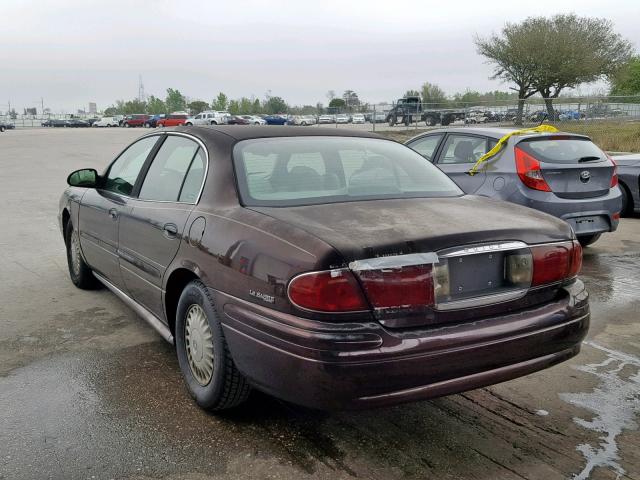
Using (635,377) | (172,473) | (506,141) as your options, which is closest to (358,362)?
(172,473)

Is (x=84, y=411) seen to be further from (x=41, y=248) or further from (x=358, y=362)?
(x=41, y=248)

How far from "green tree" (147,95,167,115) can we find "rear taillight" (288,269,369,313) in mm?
125743

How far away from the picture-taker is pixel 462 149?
7.47 meters

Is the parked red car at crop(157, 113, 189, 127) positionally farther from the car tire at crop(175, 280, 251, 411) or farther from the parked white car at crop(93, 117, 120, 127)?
the car tire at crop(175, 280, 251, 411)

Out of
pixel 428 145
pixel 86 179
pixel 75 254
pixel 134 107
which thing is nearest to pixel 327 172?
pixel 86 179

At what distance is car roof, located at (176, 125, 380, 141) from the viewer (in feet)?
12.2

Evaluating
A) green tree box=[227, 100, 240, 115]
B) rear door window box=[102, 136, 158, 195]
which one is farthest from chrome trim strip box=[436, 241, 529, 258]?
green tree box=[227, 100, 240, 115]

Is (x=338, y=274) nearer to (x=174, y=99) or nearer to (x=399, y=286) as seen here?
(x=399, y=286)

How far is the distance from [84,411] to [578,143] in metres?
5.97

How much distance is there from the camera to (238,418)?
10.6 ft

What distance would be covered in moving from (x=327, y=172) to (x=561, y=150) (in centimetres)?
427

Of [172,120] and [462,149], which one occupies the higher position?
[172,120]

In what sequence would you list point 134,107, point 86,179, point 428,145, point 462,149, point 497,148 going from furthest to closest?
point 134,107
point 428,145
point 462,149
point 497,148
point 86,179

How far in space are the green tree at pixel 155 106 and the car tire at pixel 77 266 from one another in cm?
12199
